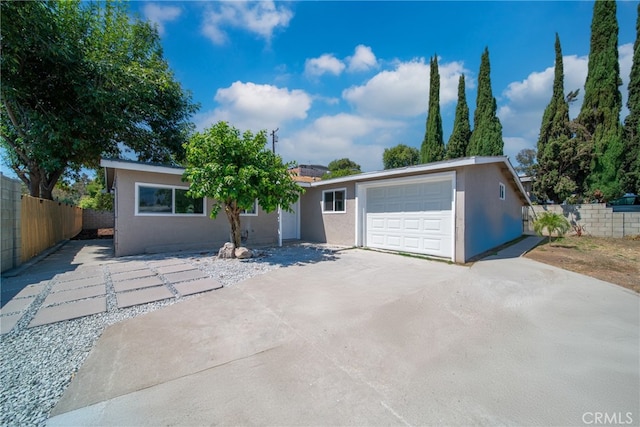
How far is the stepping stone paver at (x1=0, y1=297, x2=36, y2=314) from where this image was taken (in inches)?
146

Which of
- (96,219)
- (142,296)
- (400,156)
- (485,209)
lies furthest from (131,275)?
(400,156)

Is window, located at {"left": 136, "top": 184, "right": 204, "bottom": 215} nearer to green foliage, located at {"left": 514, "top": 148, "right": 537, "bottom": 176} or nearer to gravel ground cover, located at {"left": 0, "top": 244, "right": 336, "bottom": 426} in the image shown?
gravel ground cover, located at {"left": 0, "top": 244, "right": 336, "bottom": 426}

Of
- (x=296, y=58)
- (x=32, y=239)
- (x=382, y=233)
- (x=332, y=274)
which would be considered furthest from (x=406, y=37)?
(x=32, y=239)

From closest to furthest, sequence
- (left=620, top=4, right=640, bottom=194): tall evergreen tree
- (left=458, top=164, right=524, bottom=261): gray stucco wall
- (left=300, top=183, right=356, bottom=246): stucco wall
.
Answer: (left=458, top=164, right=524, bottom=261): gray stucco wall < (left=300, top=183, right=356, bottom=246): stucco wall < (left=620, top=4, right=640, bottom=194): tall evergreen tree

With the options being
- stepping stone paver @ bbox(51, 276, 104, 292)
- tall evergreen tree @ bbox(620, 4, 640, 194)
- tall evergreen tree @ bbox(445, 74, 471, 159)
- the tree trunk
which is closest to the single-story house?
the tree trunk

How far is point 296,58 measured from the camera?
398 inches

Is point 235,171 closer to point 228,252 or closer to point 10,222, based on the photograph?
point 228,252

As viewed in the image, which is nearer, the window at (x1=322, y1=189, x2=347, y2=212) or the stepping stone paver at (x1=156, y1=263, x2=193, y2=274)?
the stepping stone paver at (x1=156, y1=263, x2=193, y2=274)

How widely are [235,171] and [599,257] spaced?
11.1 m

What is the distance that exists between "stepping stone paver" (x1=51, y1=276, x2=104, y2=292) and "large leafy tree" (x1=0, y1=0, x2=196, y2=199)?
5.98m

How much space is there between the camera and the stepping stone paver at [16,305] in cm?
370

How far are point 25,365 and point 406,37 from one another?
1215 centimetres

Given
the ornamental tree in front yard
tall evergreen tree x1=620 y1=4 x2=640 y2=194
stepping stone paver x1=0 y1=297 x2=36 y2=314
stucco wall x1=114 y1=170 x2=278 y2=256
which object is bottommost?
stepping stone paver x1=0 y1=297 x2=36 y2=314

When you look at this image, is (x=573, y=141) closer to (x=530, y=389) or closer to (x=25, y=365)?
(x=530, y=389)
